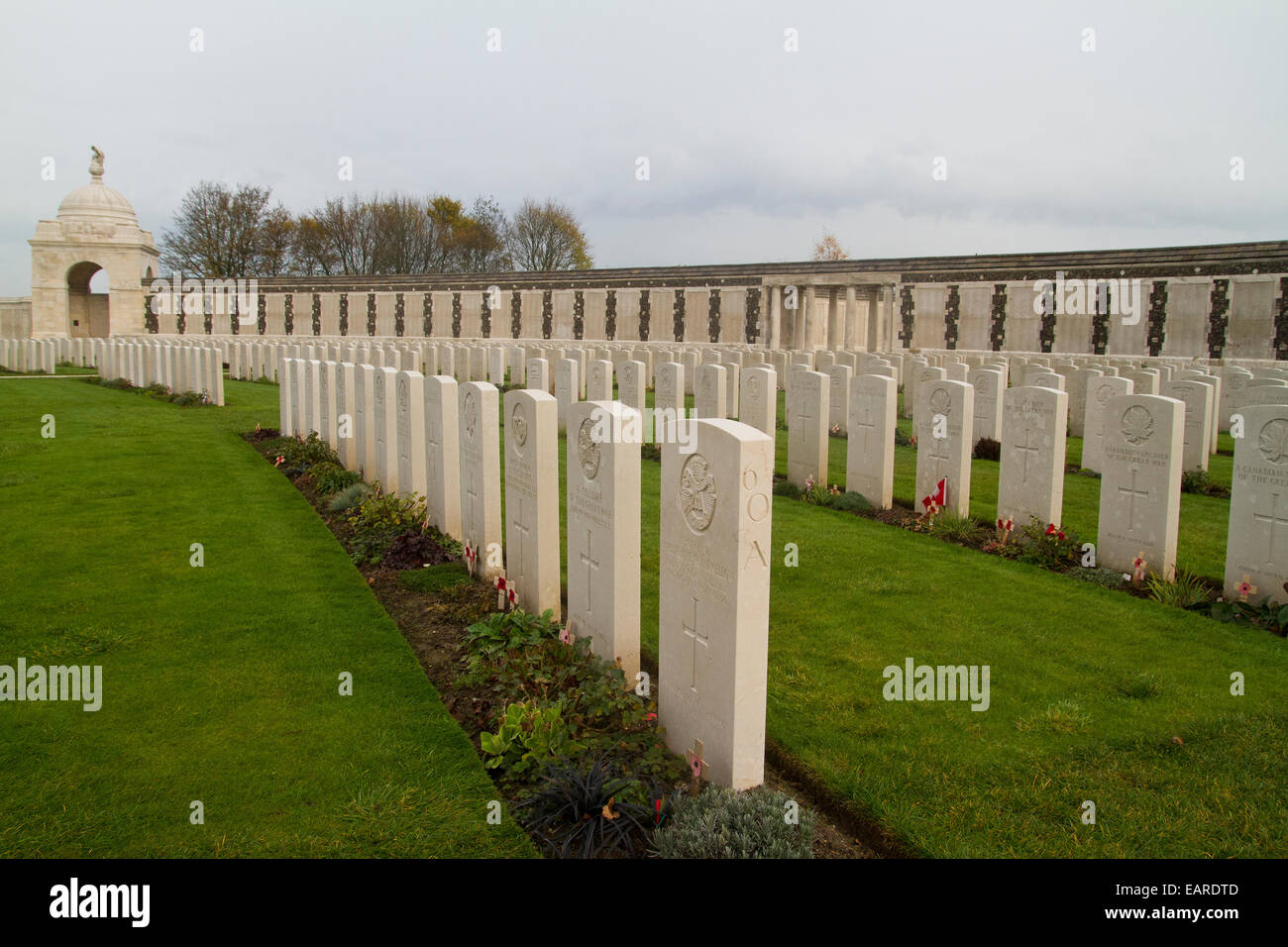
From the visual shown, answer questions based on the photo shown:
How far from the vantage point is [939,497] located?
912cm

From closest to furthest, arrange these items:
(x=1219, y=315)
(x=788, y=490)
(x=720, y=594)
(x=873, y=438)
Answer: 1. (x=720, y=594)
2. (x=873, y=438)
3. (x=788, y=490)
4. (x=1219, y=315)

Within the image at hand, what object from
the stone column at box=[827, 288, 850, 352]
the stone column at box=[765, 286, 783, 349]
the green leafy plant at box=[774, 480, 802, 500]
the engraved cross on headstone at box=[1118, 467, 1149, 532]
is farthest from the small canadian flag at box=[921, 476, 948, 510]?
the stone column at box=[765, 286, 783, 349]

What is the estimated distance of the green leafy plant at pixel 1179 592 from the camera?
652cm

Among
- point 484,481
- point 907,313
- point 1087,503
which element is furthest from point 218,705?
point 907,313

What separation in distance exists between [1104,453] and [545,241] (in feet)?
179

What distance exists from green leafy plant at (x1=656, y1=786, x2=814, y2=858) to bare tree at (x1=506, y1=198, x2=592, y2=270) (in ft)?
187

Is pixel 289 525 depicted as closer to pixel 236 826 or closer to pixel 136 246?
pixel 236 826

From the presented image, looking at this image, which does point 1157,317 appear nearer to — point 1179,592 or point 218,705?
point 1179,592

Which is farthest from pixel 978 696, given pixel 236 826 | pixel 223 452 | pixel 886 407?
pixel 223 452

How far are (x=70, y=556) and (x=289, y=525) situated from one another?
1.90m

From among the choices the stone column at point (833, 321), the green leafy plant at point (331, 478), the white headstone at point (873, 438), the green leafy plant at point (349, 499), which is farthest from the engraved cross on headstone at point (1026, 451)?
the stone column at point (833, 321)

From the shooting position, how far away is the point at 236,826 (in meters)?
3.71

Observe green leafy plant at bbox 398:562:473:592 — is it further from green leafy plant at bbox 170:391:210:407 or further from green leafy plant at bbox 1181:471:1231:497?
green leafy plant at bbox 170:391:210:407

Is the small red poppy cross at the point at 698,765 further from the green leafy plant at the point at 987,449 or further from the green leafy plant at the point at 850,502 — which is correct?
the green leafy plant at the point at 987,449
